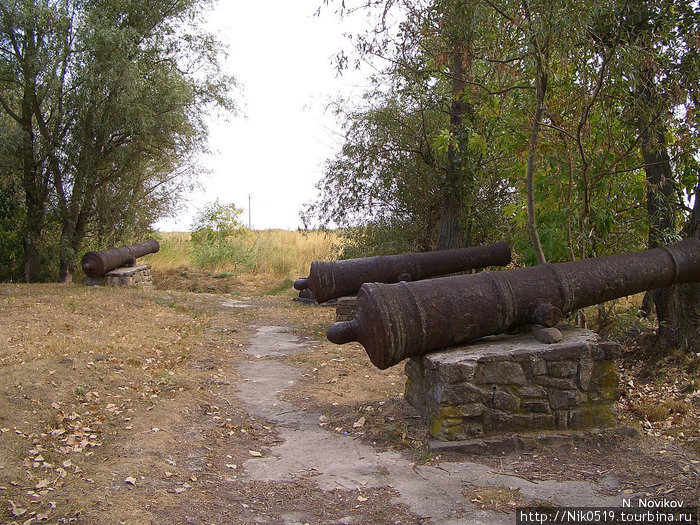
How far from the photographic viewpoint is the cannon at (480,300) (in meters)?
4.77

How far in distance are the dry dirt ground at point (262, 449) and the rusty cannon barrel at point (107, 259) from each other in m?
6.08

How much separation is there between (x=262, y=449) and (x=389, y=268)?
443 centimetres

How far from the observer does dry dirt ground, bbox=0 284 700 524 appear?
12.4 feet

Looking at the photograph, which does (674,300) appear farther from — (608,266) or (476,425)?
(476,425)

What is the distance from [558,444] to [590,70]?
3.66 m

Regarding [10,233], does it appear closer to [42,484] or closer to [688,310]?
[42,484]

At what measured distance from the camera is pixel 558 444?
4699 millimetres

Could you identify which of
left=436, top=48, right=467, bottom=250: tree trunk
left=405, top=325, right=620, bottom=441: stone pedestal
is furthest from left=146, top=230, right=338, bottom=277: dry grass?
left=405, top=325, right=620, bottom=441: stone pedestal

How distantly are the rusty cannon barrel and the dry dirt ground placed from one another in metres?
6.08

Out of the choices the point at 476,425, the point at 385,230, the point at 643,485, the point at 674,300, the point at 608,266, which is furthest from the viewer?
the point at 385,230

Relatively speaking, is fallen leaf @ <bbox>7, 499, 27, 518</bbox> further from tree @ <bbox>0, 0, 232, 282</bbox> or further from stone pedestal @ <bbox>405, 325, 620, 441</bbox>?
tree @ <bbox>0, 0, 232, 282</bbox>

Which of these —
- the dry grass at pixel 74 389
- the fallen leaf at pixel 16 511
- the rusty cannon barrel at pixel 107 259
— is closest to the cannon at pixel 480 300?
the dry grass at pixel 74 389

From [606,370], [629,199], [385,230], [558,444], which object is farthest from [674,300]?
[385,230]

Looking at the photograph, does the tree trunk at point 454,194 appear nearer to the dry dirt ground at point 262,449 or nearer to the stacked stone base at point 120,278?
→ the dry dirt ground at point 262,449
